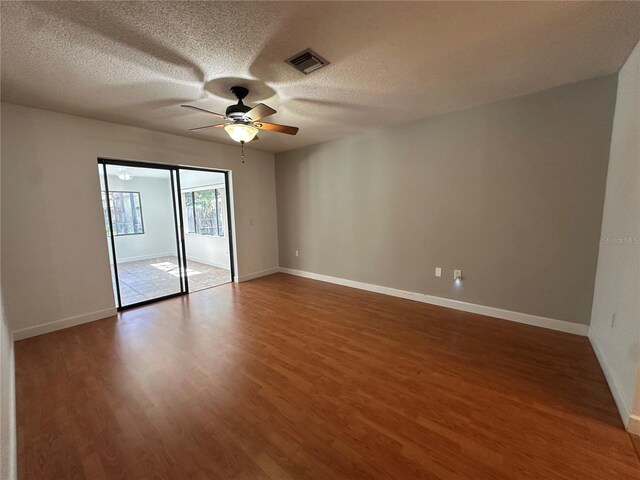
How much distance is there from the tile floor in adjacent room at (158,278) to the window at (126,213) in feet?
2.74

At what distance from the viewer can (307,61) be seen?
6.88 ft

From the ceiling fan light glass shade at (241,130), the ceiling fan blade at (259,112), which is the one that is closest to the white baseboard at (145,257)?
the ceiling fan light glass shade at (241,130)

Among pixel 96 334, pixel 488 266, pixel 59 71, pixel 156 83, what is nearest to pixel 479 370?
pixel 488 266

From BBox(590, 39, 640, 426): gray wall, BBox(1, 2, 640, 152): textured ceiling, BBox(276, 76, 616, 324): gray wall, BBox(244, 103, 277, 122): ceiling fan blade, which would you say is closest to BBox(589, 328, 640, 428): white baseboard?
BBox(590, 39, 640, 426): gray wall

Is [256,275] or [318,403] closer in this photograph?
[318,403]

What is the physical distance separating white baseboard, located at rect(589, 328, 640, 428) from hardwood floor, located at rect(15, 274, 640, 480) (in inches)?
2.3

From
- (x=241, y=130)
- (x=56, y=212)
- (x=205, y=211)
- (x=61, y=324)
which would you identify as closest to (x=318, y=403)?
(x=241, y=130)

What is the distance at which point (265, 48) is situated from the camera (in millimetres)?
1936

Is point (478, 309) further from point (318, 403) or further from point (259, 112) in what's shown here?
point (259, 112)

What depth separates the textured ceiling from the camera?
1.59m

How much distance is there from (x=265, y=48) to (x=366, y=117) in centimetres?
186

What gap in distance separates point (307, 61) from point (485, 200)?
8.46 feet

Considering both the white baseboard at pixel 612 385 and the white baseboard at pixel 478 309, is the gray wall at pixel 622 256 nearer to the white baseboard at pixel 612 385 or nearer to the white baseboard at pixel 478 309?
the white baseboard at pixel 612 385

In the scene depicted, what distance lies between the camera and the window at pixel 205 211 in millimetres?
6102
